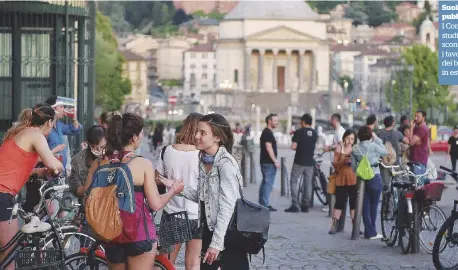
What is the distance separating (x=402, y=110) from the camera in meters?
104

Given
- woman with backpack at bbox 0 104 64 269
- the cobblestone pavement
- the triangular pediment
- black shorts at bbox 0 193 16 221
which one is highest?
the triangular pediment

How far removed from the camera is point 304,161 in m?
22.6

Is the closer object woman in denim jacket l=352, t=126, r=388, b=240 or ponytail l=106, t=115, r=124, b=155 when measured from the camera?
ponytail l=106, t=115, r=124, b=155

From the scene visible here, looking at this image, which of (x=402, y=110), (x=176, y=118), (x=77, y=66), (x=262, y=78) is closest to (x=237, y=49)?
(x=262, y=78)

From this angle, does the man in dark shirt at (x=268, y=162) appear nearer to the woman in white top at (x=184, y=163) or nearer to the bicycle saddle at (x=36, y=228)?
the woman in white top at (x=184, y=163)

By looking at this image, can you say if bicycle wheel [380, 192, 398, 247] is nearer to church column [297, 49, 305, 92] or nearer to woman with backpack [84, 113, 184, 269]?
woman with backpack [84, 113, 184, 269]

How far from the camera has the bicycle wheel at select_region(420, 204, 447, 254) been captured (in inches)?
615

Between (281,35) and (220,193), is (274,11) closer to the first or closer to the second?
(281,35)

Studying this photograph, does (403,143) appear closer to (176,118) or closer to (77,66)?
(77,66)

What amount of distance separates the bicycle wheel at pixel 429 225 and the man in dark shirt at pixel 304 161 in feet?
21.8

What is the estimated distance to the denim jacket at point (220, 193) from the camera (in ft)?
30.3

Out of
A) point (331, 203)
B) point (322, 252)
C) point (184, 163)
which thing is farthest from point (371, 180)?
point (184, 163)

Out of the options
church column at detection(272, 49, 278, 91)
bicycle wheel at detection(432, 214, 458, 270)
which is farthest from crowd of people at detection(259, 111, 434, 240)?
church column at detection(272, 49, 278, 91)

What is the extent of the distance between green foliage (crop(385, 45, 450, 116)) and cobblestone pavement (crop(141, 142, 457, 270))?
271 ft
